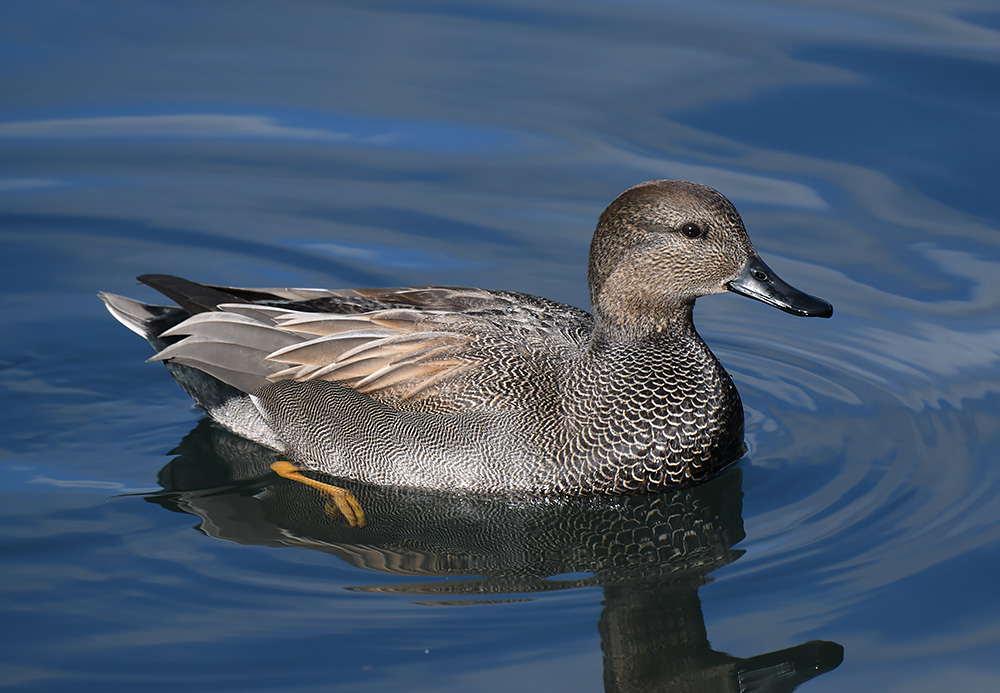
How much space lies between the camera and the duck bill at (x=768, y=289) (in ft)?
22.9

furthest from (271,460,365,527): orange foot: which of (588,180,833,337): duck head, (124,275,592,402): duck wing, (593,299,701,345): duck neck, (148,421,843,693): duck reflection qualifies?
(588,180,833,337): duck head

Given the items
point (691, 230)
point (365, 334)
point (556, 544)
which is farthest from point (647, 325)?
point (365, 334)

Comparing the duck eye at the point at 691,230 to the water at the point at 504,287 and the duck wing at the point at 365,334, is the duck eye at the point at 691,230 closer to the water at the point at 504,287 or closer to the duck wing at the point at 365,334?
the duck wing at the point at 365,334

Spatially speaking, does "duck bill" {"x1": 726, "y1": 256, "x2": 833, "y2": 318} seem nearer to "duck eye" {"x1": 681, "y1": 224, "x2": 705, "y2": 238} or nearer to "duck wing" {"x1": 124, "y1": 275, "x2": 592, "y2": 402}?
"duck eye" {"x1": 681, "y1": 224, "x2": 705, "y2": 238}

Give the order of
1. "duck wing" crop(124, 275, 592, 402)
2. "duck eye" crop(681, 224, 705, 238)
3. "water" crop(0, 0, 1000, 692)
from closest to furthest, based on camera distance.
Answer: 1. "water" crop(0, 0, 1000, 692)
2. "duck eye" crop(681, 224, 705, 238)
3. "duck wing" crop(124, 275, 592, 402)

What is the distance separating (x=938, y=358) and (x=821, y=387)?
819 millimetres

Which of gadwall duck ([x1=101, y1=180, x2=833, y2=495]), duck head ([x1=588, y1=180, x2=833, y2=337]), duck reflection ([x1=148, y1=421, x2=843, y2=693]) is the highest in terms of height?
duck head ([x1=588, y1=180, x2=833, y2=337])

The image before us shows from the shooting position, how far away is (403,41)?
1213 centimetres

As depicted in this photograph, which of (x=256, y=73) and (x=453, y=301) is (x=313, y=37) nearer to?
(x=256, y=73)

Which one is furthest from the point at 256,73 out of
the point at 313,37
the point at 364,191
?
the point at 364,191

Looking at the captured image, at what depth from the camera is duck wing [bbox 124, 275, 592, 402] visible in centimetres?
715

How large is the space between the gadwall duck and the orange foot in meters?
0.09

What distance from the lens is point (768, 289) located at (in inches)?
277

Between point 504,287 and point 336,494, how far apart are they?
8.03 feet
